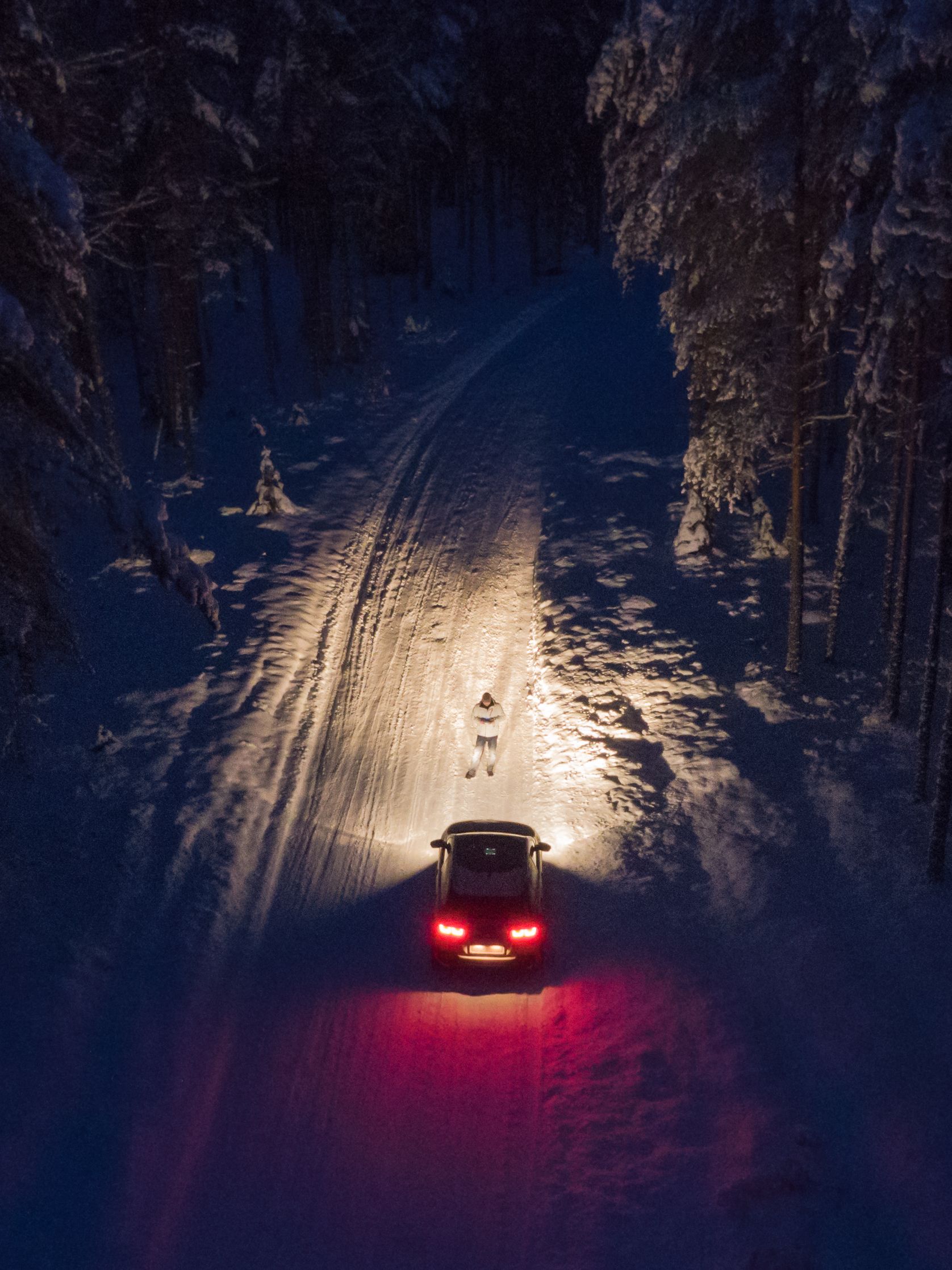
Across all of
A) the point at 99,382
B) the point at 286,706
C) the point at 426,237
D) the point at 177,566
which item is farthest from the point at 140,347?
the point at 177,566

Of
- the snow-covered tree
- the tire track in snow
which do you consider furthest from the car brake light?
the snow-covered tree

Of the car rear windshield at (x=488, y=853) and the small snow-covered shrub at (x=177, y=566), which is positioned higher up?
the small snow-covered shrub at (x=177, y=566)

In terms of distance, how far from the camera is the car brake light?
11586 mm

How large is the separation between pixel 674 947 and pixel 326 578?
1214 centimetres

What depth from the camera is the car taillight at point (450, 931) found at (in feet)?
38.0

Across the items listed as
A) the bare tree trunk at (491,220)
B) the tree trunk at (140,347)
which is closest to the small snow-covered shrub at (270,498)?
the tree trunk at (140,347)

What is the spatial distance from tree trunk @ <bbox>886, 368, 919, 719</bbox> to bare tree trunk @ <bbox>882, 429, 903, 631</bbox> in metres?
0.21

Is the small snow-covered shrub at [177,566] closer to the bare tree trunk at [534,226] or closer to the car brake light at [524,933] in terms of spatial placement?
the car brake light at [524,933]

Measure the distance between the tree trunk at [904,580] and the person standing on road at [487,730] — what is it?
21.1ft

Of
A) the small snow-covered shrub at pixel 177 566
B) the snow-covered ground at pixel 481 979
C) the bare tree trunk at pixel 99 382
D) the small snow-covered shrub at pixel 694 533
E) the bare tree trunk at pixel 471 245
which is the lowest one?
the snow-covered ground at pixel 481 979

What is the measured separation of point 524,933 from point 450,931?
0.91 metres

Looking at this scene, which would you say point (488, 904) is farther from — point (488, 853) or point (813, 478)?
point (813, 478)

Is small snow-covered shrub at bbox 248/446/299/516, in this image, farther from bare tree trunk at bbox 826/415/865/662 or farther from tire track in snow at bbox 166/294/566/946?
bare tree trunk at bbox 826/415/865/662

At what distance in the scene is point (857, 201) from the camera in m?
13.0
